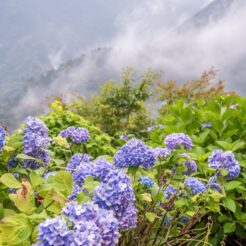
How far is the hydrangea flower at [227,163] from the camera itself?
2.48 m

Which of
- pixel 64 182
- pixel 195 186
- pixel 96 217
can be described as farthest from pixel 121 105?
pixel 96 217

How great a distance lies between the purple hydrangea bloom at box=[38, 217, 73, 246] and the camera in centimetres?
115

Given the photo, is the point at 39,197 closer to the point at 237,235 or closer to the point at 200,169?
the point at 200,169

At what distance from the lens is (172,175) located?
8.60 feet

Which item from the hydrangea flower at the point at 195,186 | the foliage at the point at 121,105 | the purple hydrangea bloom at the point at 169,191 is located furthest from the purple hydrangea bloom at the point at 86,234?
the foliage at the point at 121,105

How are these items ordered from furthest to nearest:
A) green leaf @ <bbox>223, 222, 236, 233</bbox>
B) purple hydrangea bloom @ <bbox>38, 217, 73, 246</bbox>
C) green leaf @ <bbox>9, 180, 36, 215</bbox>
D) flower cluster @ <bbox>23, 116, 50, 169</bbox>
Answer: green leaf @ <bbox>223, 222, 236, 233</bbox> → flower cluster @ <bbox>23, 116, 50, 169</bbox> → green leaf @ <bbox>9, 180, 36, 215</bbox> → purple hydrangea bloom @ <bbox>38, 217, 73, 246</bbox>

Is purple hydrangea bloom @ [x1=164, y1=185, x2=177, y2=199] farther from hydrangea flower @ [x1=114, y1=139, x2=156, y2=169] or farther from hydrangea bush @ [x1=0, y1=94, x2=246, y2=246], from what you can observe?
hydrangea flower @ [x1=114, y1=139, x2=156, y2=169]

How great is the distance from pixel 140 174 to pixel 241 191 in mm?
1013

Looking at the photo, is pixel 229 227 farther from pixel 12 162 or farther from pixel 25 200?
pixel 25 200

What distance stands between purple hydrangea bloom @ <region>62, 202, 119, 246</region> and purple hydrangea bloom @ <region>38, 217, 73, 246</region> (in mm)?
69

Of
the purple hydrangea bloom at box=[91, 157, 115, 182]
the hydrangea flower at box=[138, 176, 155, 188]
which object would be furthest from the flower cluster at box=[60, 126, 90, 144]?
the purple hydrangea bloom at box=[91, 157, 115, 182]

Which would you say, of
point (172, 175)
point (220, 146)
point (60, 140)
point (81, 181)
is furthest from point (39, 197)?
point (220, 146)

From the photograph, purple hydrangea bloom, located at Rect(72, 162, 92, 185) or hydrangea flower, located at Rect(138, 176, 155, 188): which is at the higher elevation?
hydrangea flower, located at Rect(138, 176, 155, 188)

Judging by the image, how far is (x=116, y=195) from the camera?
1430 millimetres
